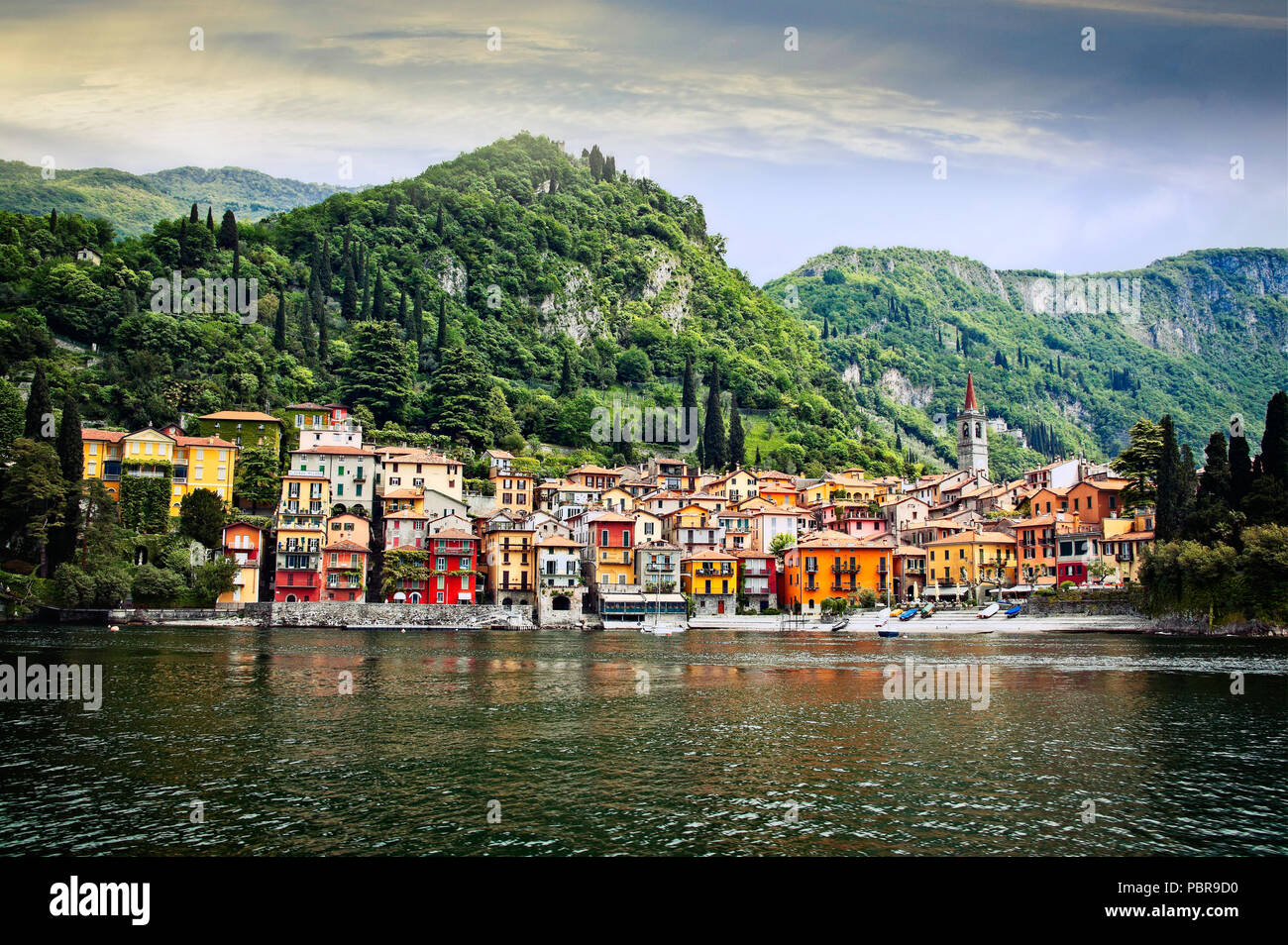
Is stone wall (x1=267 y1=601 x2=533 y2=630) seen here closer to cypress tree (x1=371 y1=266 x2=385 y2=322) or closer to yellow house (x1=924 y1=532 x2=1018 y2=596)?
yellow house (x1=924 y1=532 x2=1018 y2=596)

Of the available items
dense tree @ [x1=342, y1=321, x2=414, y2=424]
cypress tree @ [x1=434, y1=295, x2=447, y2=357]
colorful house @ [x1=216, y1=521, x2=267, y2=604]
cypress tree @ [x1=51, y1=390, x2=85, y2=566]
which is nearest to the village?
Answer: colorful house @ [x1=216, y1=521, x2=267, y2=604]

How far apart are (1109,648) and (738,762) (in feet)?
125

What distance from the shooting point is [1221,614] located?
58.2 meters

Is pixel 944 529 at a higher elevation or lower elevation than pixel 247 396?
lower

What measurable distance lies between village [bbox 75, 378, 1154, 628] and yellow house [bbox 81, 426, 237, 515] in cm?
12

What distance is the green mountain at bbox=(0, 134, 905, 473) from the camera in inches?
3743

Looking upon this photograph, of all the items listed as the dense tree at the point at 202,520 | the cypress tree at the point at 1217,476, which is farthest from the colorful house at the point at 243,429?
the cypress tree at the point at 1217,476

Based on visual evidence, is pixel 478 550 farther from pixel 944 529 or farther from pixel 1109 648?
pixel 1109 648

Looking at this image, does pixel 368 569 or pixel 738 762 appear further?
pixel 368 569

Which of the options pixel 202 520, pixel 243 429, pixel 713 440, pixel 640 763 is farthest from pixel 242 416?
pixel 640 763

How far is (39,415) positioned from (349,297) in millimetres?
56767
